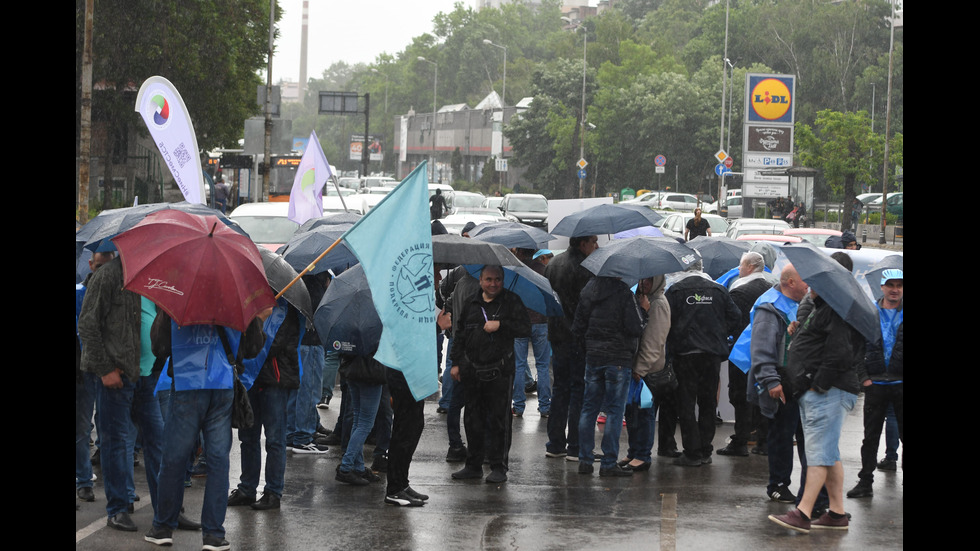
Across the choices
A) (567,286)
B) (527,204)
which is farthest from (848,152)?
(567,286)

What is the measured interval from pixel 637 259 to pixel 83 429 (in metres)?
4.23

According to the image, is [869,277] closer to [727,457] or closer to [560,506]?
[727,457]

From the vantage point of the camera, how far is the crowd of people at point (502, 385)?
6665 millimetres

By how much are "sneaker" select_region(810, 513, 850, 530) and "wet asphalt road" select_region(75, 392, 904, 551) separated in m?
0.06

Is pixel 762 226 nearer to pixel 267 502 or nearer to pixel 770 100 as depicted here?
pixel 267 502

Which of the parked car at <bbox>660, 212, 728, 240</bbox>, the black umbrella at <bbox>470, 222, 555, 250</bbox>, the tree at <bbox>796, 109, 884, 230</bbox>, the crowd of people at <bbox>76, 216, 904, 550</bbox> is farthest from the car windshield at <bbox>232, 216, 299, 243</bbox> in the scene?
the tree at <bbox>796, 109, 884, 230</bbox>

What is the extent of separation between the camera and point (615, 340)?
28.6ft

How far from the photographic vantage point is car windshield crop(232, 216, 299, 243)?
687 inches

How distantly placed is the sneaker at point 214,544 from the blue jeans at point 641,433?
12.8 feet

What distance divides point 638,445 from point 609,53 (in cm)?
8653

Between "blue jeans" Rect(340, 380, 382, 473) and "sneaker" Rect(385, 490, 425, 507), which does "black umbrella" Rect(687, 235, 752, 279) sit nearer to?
"blue jeans" Rect(340, 380, 382, 473)

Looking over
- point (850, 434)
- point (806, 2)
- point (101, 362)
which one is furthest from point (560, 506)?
point (806, 2)
